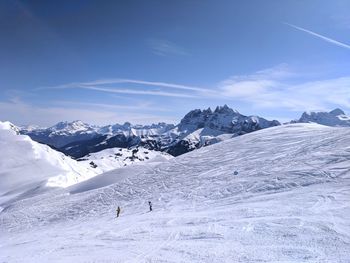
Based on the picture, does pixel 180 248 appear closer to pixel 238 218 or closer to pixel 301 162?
pixel 238 218

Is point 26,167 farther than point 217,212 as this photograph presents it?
Yes

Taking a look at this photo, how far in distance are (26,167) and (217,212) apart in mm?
98283

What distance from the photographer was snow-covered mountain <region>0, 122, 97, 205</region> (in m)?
85.9

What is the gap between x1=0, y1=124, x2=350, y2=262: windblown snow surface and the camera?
15484mm

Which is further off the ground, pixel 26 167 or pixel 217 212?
pixel 217 212

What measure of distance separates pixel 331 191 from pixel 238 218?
7190 millimetres

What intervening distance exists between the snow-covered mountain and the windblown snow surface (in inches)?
1423

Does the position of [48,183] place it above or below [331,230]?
below

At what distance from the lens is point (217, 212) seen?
23.8 m

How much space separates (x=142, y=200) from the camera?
36469mm

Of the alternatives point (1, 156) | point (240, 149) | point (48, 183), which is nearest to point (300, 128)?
point (240, 149)

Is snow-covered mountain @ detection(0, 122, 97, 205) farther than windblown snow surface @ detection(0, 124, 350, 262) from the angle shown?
Yes

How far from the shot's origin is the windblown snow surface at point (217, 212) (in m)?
15.5

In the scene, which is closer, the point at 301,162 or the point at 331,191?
the point at 331,191
